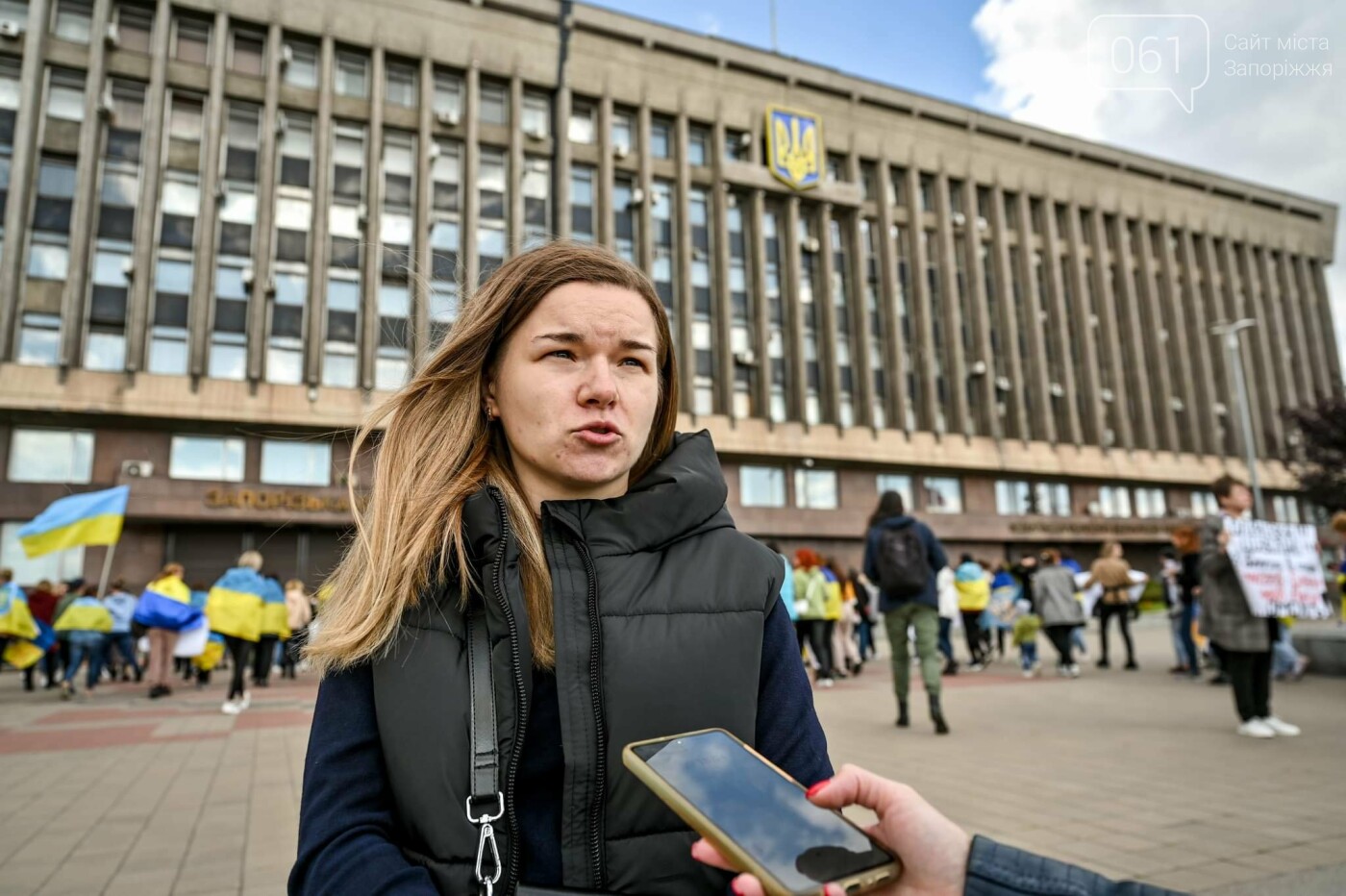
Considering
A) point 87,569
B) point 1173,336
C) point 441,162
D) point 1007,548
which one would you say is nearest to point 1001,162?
point 1173,336

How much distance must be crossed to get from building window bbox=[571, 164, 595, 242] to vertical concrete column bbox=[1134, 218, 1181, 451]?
31.8m

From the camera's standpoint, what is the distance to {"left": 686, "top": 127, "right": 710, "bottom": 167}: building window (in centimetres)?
3856

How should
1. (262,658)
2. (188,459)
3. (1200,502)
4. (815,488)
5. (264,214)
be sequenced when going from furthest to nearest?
(1200,502)
(815,488)
(264,214)
(188,459)
(262,658)

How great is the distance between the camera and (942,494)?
131ft

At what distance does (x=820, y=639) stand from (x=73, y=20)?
109 ft

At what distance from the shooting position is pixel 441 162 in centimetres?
3375

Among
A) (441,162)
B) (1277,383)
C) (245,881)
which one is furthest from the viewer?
(1277,383)

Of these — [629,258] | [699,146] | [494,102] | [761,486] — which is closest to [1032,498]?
[761,486]

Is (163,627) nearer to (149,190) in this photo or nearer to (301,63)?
(149,190)

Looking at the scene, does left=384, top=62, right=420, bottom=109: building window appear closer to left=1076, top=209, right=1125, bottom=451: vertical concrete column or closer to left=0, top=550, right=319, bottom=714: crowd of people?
left=0, top=550, right=319, bottom=714: crowd of people

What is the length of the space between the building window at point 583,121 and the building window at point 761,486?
626 inches

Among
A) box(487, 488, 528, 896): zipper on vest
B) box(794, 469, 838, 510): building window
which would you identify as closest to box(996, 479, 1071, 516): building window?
box(794, 469, 838, 510): building window

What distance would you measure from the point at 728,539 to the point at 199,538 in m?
31.5

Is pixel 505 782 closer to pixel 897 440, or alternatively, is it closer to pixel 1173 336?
pixel 897 440
